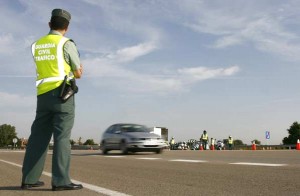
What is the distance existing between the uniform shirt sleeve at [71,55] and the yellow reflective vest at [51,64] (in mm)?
40

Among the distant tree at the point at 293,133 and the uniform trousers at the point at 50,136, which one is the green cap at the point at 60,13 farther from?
the distant tree at the point at 293,133

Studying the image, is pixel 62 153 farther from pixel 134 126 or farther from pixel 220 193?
pixel 134 126

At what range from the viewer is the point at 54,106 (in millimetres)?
5102

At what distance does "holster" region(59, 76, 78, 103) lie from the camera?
5066 mm

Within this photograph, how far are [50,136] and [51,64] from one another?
854 millimetres

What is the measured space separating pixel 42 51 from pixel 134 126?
15368 mm

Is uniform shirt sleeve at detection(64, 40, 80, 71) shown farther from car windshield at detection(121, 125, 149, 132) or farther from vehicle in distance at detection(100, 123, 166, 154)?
car windshield at detection(121, 125, 149, 132)

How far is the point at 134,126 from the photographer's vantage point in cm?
2050

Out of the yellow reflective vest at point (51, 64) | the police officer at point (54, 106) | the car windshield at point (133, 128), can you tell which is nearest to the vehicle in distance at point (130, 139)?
the car windshield at point (133, 128)

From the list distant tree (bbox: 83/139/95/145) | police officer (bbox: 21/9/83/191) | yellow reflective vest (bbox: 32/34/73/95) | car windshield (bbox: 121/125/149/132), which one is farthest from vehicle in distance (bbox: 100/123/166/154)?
distant tree (bbox: 83/139/95/145)

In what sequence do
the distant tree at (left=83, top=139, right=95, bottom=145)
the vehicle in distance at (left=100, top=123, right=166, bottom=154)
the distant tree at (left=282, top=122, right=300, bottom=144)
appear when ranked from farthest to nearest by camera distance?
the distant tree at (left=83, top=139, right=95, bottom=145), the distant tree at (left=282, top=122, right=300, bottom=144), the vehicle in distance at (left=100, top=123, right=166, bottom=154)

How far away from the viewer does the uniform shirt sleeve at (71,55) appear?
17.0ft

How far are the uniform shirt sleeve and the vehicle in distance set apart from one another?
13.6 m

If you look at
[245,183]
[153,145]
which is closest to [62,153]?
[245,183]
